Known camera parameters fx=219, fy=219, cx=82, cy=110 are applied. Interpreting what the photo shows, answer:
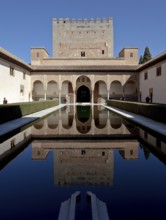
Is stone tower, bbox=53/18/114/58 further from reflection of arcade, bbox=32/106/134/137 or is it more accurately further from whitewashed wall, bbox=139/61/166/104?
reflection of arcade, bbox=32/106/134/137

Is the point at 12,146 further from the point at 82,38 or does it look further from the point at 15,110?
the point at 82,38

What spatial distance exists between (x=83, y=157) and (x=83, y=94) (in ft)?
115

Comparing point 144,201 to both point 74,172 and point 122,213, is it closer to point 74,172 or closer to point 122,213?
point 122,213

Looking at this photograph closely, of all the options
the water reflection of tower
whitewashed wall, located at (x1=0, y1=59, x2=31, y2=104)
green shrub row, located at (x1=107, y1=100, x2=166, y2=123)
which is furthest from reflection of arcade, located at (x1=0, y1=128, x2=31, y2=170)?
whitewashed wall, located at (x1=0, y1=59, x2=31, y2=104)

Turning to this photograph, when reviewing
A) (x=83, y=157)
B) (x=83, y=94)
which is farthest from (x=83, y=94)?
(x=83, y=157)

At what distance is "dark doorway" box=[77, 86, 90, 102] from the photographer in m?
40.2

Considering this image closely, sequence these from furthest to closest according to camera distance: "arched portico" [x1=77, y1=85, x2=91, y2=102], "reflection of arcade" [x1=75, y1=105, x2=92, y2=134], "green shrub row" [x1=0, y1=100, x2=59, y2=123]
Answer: "arched portico" [x1=77, y1=85, x2=91, y2=102] < "green shrub row" [x1=0, y1=100, x2=59, y2=123] < "reflection of arcade" [x1=75, y1=105, x2=92, y2=134]

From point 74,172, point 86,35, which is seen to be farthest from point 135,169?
point 86,35

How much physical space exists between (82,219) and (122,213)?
573mm

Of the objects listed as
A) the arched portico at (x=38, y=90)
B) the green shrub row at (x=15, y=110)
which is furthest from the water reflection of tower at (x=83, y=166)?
the arched portico at (x=38, y=90)

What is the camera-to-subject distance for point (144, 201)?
335 cm

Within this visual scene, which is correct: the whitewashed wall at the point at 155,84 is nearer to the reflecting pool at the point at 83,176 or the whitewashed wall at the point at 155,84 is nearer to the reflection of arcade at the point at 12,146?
the reflecting pool at the point at 83,176

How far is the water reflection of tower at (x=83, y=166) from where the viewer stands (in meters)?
4.25

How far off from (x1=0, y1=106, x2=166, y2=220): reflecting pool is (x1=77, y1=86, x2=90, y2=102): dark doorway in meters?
32.8
